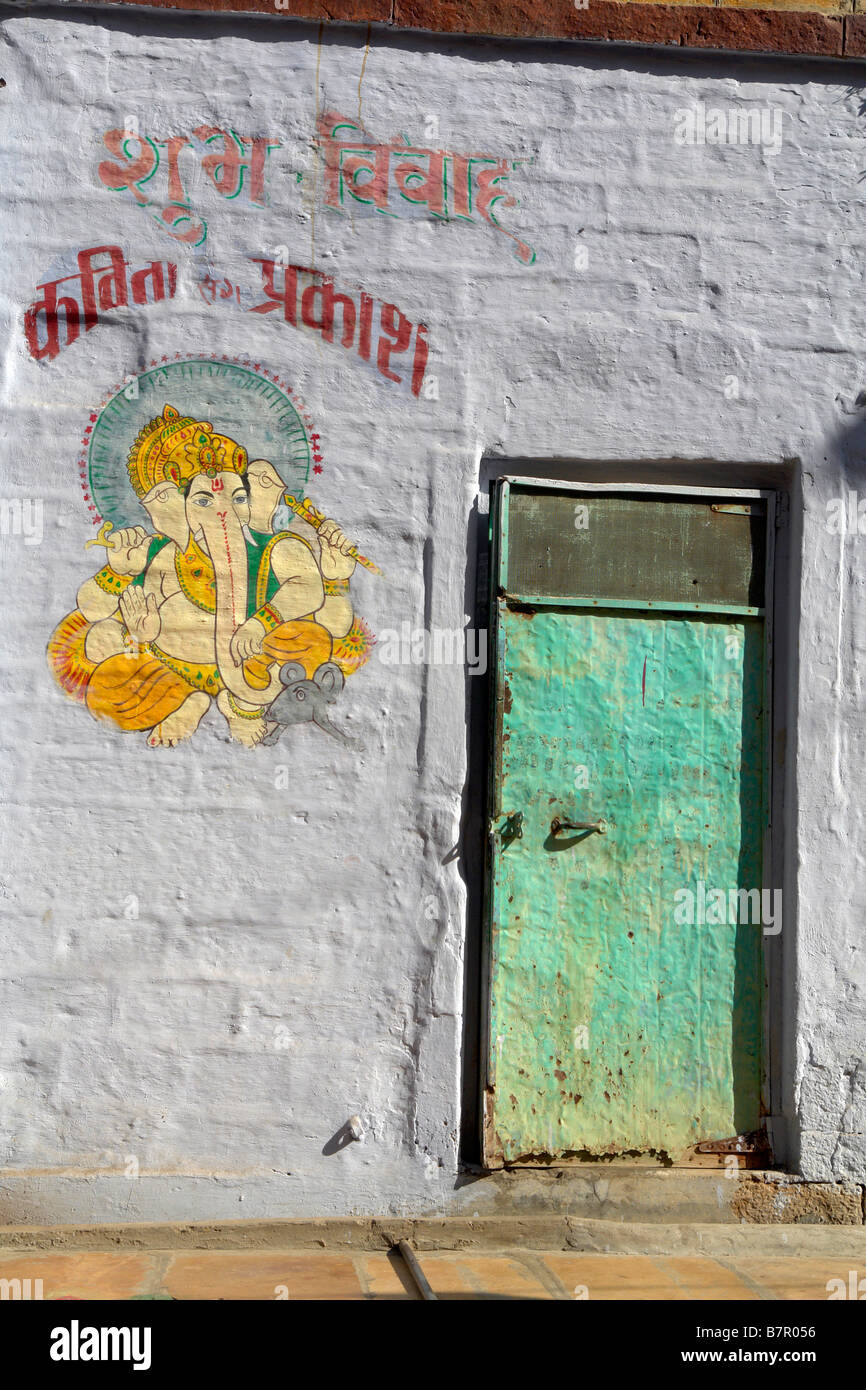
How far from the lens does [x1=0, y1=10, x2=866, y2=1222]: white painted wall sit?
4445 millimetres

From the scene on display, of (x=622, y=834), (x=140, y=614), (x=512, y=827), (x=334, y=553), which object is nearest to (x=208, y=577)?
(x=140, y=614)

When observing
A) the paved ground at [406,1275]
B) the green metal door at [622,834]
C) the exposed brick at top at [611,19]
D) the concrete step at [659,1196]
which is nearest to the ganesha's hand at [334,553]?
the green metal door at [622,834]

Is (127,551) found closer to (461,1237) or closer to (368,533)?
(368,533)

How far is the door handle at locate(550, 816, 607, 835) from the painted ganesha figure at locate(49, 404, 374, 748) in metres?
0.95

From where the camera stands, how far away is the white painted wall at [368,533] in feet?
14.6

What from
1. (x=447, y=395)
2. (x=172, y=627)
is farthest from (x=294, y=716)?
(x=447, y=395)

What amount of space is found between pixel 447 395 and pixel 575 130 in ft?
3.82

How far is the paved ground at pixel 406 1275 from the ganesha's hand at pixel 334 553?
2426 millimetres

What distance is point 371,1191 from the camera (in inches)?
175

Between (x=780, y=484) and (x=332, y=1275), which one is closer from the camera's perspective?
(x=332, y=1275)

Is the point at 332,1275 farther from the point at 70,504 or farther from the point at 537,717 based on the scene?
the point at 70,504

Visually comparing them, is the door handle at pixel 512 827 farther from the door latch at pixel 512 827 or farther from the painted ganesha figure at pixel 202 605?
the painted ganesha figure at pixel 202 605

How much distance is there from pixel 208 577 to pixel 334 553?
48 centimetres

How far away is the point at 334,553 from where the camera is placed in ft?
15.3
